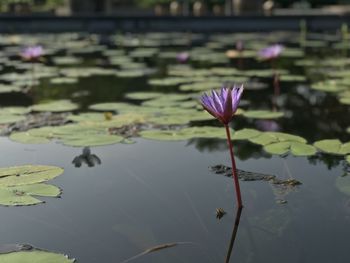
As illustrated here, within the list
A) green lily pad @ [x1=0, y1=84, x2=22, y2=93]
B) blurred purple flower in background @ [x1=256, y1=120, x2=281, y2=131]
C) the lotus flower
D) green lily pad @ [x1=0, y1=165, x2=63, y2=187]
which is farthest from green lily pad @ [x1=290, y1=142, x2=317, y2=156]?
green lily pad @ [x1=0, y1=84, x2=22, y2=93]

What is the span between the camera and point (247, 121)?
2.79 m

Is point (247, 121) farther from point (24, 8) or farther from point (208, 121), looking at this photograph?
point (24, 8)

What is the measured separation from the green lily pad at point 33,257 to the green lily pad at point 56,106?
181cm

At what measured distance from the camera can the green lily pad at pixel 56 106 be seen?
296 centimetres

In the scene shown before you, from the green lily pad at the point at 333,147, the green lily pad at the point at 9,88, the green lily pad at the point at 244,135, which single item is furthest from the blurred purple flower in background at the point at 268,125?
the green lily pad at the point at 9,88

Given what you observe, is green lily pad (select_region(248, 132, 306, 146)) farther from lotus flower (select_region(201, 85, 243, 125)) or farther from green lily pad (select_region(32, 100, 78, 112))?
green lily pad (select_region(32, 100, 78, 112))

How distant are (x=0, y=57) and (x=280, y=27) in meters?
6.89

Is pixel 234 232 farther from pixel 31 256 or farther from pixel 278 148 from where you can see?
pixel 278 148

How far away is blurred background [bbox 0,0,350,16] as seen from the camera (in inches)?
519

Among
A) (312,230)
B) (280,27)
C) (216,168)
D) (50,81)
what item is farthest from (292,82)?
(280,27)

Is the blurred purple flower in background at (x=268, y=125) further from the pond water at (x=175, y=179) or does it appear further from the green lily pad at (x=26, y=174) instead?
the green lily pad at (x=26, y=174)

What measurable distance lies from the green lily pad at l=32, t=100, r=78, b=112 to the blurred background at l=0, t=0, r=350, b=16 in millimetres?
9130

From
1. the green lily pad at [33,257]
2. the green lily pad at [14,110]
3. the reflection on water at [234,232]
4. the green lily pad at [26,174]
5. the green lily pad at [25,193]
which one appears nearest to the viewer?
the green lily pad at [33,257]

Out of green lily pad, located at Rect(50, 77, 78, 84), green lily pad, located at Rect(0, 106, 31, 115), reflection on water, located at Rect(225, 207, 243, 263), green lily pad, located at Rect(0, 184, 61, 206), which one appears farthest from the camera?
green lily pad, located at Rect(50, 77, 78, 84)
